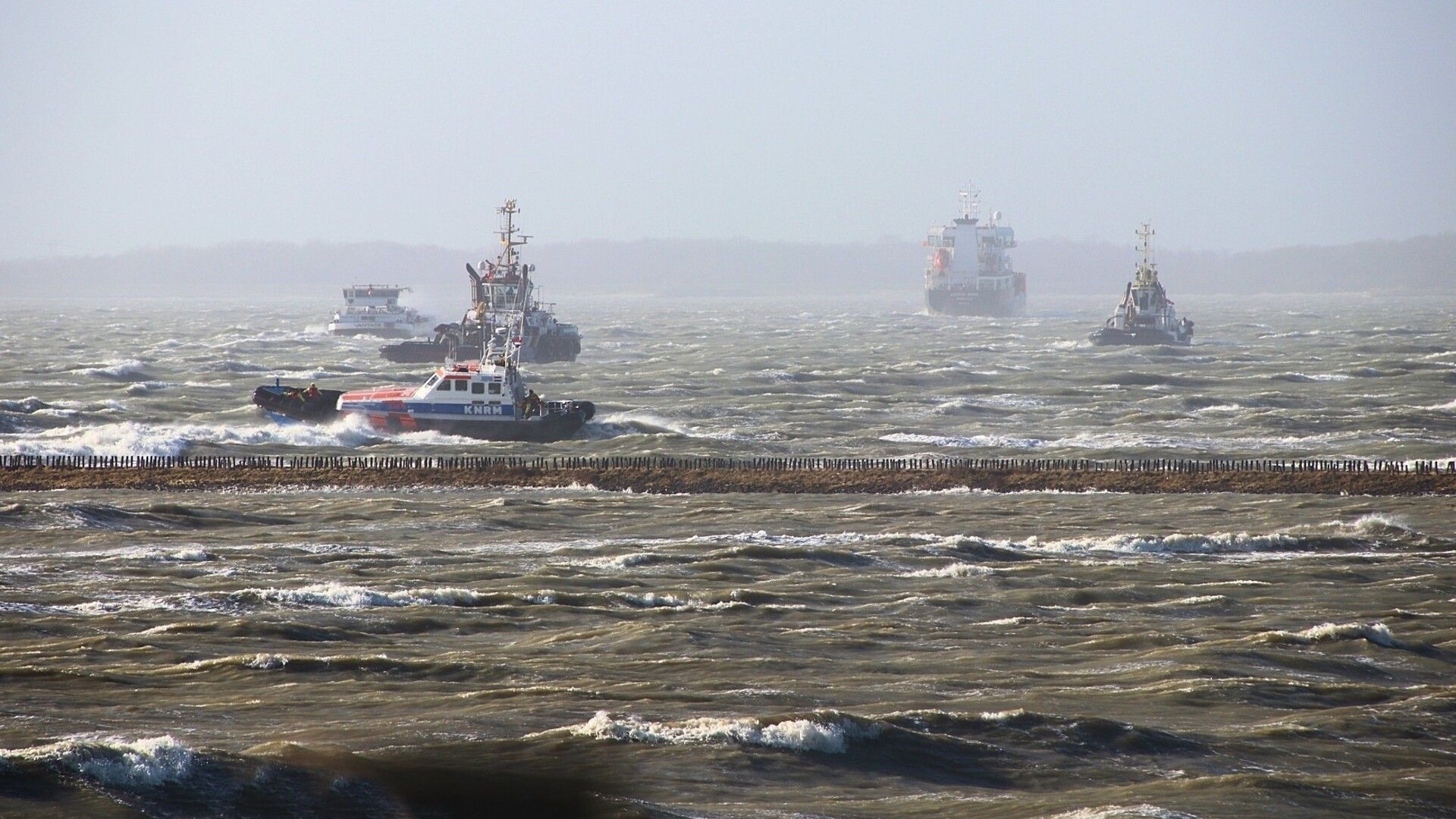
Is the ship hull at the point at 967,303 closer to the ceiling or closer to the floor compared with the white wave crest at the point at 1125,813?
closer to the ceiling

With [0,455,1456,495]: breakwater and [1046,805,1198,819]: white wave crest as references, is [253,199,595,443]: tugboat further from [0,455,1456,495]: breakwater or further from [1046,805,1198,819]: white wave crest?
[1046,805,1198,819]: white wave crest

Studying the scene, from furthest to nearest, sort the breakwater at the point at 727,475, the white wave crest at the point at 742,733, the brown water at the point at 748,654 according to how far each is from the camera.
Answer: the breakwater at the point at 727,475
the white wave crest at the point at 742,733
the brown water at the point at 748,654

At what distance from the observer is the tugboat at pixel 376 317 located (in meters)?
128

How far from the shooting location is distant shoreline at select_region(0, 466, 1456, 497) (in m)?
40.3

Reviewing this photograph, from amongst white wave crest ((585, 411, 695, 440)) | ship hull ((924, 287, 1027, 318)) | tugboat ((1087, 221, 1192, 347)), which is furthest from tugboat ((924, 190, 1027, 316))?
white wave crest ((585, 411, 695, 440))

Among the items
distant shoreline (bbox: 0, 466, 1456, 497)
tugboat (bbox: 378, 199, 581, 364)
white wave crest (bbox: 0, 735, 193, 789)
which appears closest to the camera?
white wave crest (bbox: 0, 735, 193, 789)

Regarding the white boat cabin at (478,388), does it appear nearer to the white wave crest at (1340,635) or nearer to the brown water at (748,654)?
the brown water at (748,654)

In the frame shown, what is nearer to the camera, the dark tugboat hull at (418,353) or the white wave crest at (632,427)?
the white wave crest at (632,427)

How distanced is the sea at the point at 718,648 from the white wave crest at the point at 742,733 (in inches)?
2.2

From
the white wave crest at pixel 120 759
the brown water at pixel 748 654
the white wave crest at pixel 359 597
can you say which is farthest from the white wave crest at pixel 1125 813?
the white wave crest at pixel 359 597

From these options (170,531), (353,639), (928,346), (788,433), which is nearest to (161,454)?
(170,531)

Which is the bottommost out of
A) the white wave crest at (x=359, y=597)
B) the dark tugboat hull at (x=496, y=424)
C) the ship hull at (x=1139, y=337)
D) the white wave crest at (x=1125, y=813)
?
the white wave crest at (x=1125, y=813)

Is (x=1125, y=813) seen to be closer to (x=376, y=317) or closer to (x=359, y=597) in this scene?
(x=359, y=597)

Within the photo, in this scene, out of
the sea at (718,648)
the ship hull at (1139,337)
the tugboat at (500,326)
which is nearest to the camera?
the sea at (718,648)
